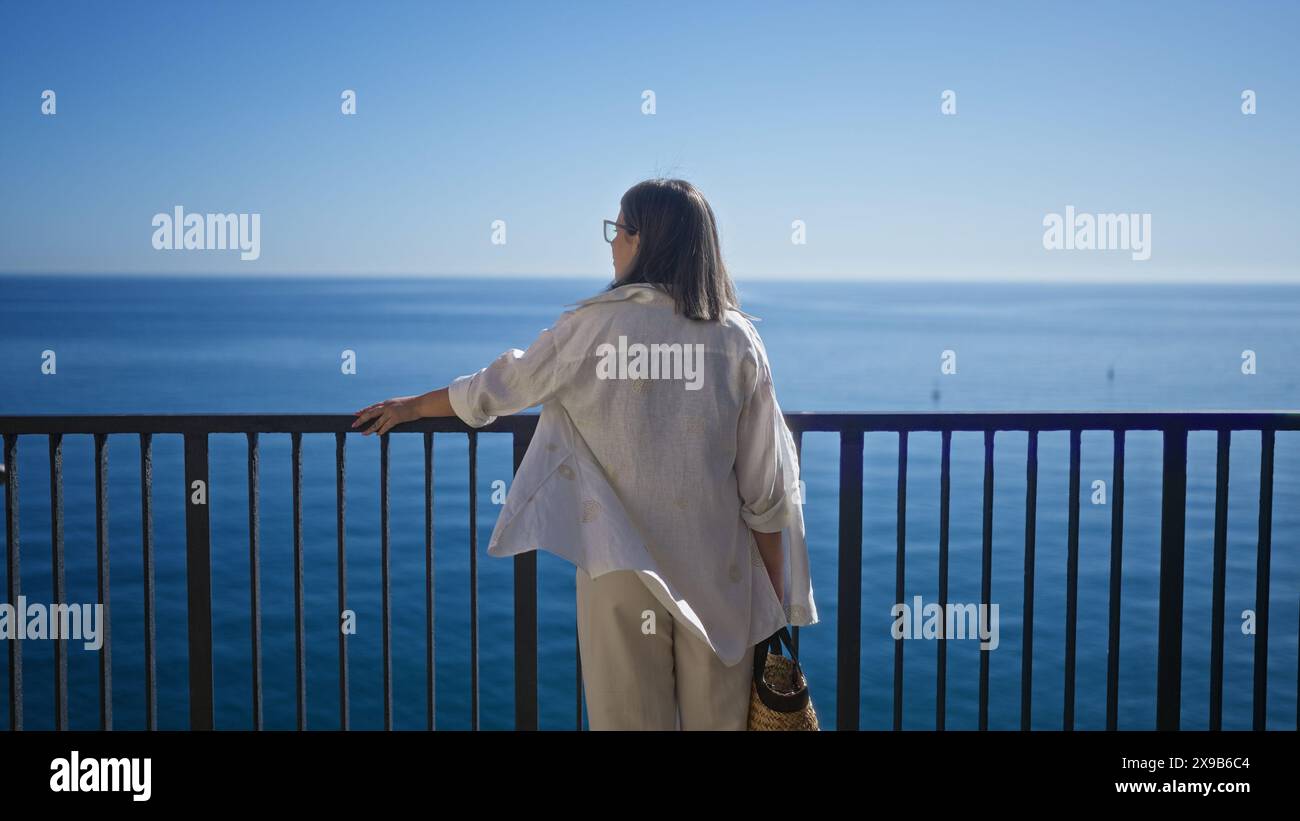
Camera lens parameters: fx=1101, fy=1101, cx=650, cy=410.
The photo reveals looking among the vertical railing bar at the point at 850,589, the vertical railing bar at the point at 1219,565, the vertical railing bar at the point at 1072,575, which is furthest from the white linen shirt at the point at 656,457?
the vertical railing bar at the point at 1219,565

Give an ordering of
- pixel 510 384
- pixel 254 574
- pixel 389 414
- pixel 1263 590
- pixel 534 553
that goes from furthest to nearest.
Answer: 1. pixel 1263 590
2. pixel 254 574
3. pixel 534 553
4. pixel 389 414
5. pixel 510 384

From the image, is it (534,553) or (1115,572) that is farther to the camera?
(1115,572)

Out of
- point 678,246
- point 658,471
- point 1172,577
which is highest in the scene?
point 678,246

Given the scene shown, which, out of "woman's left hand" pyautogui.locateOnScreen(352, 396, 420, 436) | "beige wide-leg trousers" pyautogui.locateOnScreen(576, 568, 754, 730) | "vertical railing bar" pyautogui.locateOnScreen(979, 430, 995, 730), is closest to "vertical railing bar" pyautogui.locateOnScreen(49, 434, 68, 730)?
"woman's left hand" pyautogui.locateOnScreen(352, 396, 420, 436)

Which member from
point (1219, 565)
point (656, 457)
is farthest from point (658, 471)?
point (1219, 565)

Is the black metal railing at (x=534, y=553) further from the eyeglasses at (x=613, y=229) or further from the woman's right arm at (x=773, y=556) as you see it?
the eyeglasses at (x=613, y=229)

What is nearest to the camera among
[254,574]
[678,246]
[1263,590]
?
[678,246]

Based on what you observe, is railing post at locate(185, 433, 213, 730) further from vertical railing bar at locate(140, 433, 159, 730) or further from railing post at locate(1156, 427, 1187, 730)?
railing post at locate(1156, 427, 1187, 730)

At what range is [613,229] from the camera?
1969mm

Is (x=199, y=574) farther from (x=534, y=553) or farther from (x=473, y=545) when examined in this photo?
(x=534, y=553)

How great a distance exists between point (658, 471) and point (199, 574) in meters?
1.22
